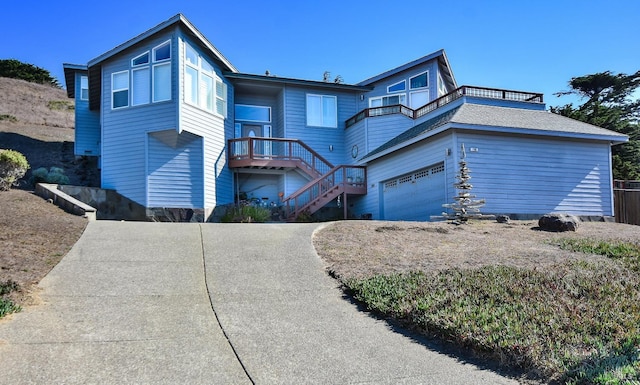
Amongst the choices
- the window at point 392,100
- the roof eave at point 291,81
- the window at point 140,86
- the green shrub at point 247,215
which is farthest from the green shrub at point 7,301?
the window at point 392,100

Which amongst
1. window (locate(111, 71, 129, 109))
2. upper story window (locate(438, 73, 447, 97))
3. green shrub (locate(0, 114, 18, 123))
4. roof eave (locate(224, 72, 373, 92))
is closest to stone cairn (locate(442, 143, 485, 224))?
roof eave (locate(224, 72, 373, 92))

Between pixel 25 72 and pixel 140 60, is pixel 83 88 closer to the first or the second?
pixel 140 60

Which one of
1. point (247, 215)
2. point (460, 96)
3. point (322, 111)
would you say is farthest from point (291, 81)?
point (460, 96)

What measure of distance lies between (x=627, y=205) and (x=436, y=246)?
1221 centimetres

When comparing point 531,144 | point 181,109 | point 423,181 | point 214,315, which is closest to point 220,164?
point 181,109

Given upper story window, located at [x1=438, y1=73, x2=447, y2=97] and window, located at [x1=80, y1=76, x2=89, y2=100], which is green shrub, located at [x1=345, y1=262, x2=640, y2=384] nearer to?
upper story window, located at [x1=438, y1=73, x2=447, y2=97]

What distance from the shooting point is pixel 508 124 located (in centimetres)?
1659

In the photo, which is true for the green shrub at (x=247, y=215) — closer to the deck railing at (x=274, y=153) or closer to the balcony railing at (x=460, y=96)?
the deck railing at (x=274, y=153)

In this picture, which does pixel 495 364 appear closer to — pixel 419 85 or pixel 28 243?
pixel 28 243

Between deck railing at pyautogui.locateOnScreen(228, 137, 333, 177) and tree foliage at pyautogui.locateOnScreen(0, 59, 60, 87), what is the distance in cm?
2850

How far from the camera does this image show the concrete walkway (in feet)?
15.0

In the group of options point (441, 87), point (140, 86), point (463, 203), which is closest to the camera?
point (463, 203)

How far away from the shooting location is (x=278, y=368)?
187 inches

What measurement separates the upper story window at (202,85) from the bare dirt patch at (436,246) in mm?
9351
